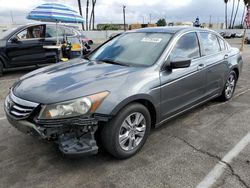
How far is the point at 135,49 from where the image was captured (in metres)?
3.74

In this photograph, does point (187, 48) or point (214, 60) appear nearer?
point (187, 48)

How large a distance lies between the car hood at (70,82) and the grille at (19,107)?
0.16 feet

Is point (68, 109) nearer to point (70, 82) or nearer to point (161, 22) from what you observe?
point (70, 82)

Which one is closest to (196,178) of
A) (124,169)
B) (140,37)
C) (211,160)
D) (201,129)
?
(211,160)

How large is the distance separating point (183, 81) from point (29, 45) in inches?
248

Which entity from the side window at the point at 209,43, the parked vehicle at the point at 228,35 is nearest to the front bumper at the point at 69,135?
the side window at the point at 209,43

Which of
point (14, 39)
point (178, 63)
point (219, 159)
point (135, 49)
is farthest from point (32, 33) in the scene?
point (219, 159)

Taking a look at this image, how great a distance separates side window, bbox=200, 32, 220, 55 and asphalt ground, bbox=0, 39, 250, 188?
51.8 inches

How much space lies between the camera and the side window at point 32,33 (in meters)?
8.14

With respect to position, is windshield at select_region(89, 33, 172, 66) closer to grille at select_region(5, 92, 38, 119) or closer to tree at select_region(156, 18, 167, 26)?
grille at select_region(5, 92, 38, 119)

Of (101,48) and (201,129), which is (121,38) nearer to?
(101,48)

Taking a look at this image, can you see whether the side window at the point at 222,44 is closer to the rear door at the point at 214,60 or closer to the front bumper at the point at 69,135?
the rear door at the point at 214,60

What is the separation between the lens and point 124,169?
287 cm

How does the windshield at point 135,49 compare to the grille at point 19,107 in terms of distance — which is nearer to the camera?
the grille at point 19,107
